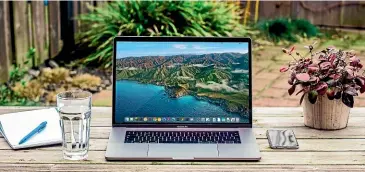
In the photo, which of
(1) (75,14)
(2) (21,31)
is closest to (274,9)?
(1) (75,14)

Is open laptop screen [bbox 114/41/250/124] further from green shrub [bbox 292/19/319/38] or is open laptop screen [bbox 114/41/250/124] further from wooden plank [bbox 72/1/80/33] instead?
green shrub [bbox 292/19/319/38]

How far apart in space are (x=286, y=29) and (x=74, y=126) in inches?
177

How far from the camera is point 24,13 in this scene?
433cm

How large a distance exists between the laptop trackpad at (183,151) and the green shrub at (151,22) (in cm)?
281

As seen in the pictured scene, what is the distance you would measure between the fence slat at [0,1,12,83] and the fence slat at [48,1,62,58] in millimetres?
640

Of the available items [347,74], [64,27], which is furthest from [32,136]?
[64,27]

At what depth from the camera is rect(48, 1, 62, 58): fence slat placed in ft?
15.5

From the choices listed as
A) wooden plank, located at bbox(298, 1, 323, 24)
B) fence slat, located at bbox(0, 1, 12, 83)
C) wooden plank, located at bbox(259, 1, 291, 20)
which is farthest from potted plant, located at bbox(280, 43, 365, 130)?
wooden plank, located at bbox(298, 1, 323, 24)

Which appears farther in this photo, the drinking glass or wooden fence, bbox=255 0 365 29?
wooden fence, bbox=255 0 365 29

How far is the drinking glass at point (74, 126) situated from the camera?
1.65 meters

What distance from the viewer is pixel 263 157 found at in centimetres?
166

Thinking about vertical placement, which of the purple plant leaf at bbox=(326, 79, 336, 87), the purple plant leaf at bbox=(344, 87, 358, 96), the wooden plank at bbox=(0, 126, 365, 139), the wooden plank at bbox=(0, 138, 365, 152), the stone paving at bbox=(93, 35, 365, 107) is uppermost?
the purple plant leaf at bbox=(326, 79, 336, 87)

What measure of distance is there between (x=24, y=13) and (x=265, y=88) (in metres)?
1.62

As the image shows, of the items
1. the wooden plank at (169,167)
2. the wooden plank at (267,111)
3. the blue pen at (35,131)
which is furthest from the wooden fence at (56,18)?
the wooden plank at (169,167)
